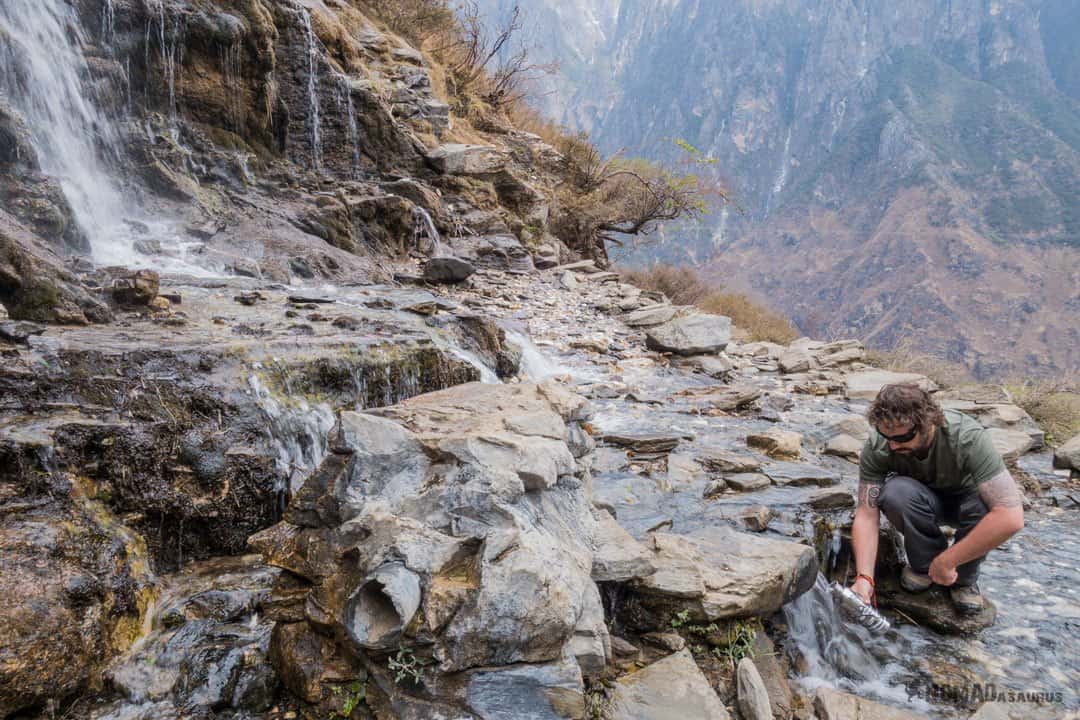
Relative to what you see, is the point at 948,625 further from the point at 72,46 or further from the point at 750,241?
the point at 750,241

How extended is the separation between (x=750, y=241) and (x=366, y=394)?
69069 mm

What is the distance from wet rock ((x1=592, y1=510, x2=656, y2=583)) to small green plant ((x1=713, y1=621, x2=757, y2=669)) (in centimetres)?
41

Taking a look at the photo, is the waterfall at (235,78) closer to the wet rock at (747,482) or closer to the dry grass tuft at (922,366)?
the wet rock at (747,482)

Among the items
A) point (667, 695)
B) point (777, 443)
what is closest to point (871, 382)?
point (777, 443)

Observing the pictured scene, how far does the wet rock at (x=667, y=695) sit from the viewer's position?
6.10 feet

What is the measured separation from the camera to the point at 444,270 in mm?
9086

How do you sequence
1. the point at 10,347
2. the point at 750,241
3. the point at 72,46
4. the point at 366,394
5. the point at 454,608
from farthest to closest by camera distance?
the point at 750,241 < the point at 72,46 < the point at 366,394 < the point at 10,347 < the point at 454,608

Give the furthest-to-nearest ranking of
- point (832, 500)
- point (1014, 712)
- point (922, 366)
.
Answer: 1. point (922, 366)
2. point (832, 500)
3. point (1014, 712)

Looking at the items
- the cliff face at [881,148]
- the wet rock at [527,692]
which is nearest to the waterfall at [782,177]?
the cliff face at [881,148]

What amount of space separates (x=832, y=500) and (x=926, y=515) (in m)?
0.91

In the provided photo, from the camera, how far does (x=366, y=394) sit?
406cm

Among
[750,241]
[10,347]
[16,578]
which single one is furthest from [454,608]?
[750,241]

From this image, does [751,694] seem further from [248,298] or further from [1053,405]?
[1053,405]

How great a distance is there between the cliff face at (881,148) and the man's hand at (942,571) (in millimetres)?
15247
